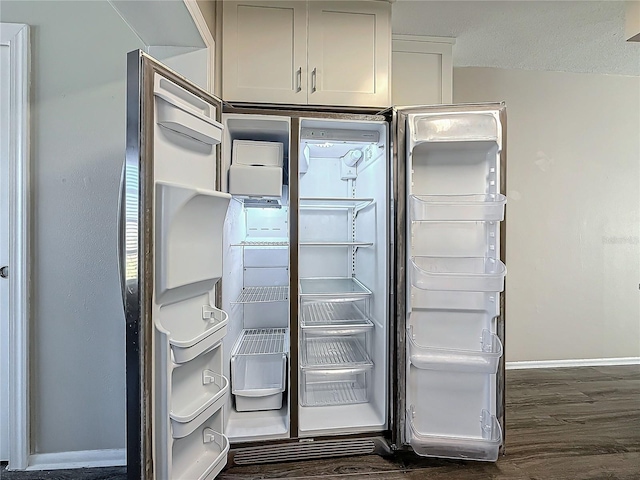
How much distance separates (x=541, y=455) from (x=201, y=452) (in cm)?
168

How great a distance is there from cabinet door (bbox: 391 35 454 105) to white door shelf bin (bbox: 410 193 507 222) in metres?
0.87

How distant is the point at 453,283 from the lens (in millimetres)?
1519

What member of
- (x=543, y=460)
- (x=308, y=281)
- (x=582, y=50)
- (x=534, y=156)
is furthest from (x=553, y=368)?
(x=582, y=50)

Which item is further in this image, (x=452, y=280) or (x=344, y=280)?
(x=344, y=280)

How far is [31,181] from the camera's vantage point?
160 centimetres

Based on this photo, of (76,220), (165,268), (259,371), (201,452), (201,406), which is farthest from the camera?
(259,371)

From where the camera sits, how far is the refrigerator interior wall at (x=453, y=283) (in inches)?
60.2

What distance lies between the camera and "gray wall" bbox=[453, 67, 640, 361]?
9.02ft

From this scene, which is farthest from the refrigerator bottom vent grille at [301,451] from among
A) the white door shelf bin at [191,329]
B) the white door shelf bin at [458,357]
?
the white door shelf bin at [191,329]

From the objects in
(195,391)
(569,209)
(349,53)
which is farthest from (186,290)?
(569,209)

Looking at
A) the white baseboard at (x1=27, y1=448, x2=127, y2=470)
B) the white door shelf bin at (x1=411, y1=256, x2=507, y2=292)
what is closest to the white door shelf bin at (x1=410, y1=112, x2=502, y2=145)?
the white door shelf bin at (x1=411, y1=256, x2=507, y2=292)

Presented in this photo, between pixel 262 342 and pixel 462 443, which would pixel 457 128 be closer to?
pixel 462 443

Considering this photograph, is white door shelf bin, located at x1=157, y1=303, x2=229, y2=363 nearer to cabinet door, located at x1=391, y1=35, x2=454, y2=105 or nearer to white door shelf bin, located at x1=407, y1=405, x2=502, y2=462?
white door shelf bin, located at x1=407, y1=405, x2=502, y2=462

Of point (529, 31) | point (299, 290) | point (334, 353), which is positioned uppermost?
point (529, 31)
